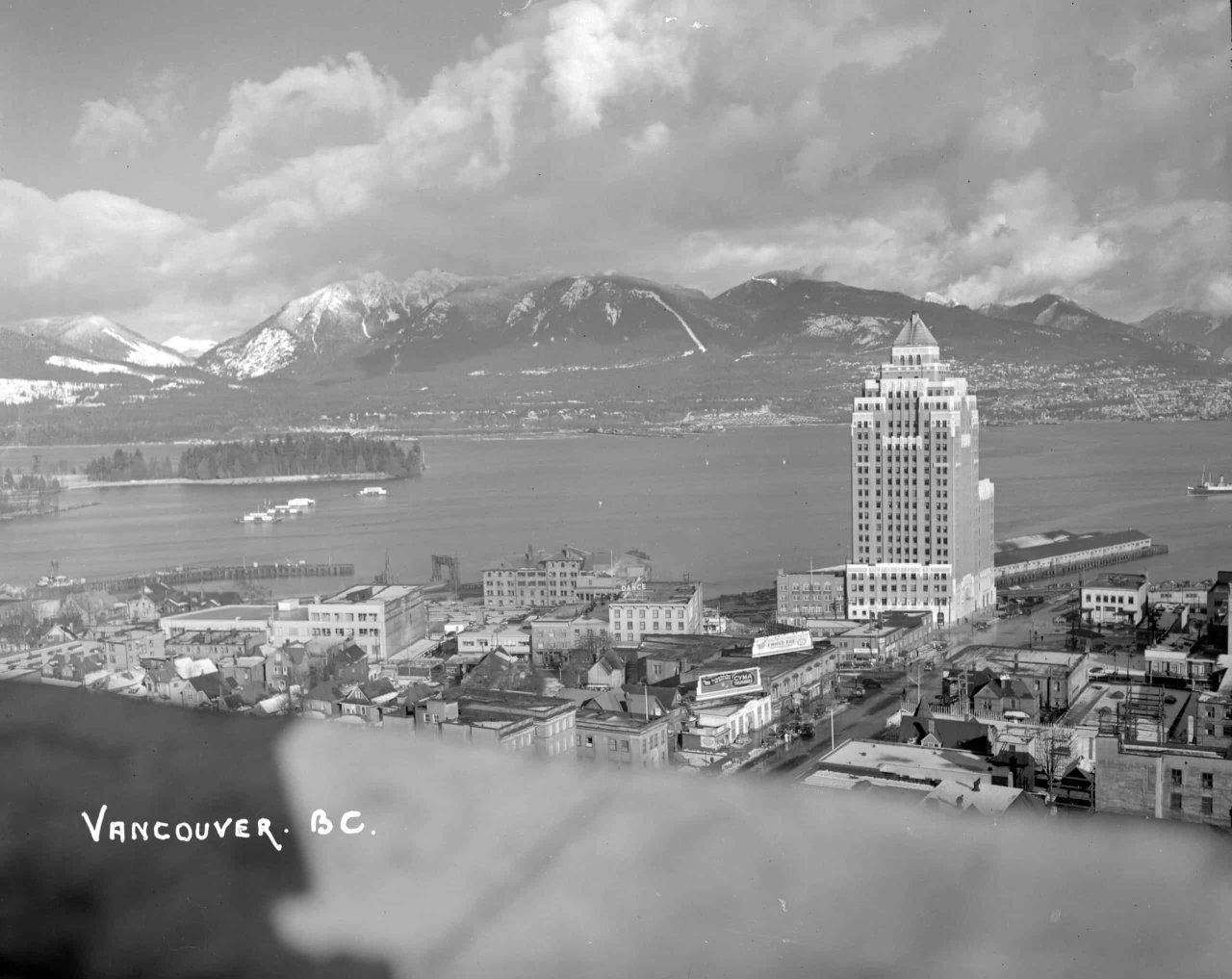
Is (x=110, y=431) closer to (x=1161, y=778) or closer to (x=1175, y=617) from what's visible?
(x=1161, y=778)

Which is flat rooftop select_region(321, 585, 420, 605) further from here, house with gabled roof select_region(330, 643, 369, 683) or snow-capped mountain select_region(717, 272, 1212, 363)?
snow-capped mountain select_region(717, 272, 1212, 363)

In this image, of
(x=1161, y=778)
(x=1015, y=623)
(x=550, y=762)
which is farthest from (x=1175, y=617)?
(x=550, y=762)

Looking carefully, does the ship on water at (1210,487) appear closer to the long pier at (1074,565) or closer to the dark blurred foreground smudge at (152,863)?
the long pier at (1074,565)

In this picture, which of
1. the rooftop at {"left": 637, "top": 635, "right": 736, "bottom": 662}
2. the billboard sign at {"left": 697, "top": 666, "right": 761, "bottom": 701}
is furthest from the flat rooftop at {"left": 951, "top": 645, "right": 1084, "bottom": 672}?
the billboard sign at {"left": 697, "top": 666, "right": 761, "bottom": 701}

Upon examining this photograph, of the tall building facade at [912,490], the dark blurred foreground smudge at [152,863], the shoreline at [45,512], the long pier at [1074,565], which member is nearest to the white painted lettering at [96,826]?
the dark blurred foreground smudge at [152,863]

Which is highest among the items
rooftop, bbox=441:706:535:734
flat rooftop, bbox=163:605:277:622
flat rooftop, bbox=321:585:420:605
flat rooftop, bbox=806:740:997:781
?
rooftop, bbox=441:706:535:734
